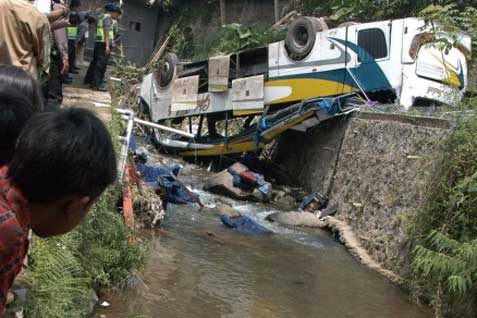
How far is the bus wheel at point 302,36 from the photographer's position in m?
12.2

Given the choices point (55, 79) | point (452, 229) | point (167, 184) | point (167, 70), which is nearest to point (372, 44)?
point (167, 184)

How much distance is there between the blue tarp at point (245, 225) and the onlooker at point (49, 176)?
7.94m

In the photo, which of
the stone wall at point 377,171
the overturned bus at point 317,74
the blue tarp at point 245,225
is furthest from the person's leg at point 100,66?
the stone wall at point 377,171

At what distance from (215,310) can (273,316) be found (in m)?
0.61

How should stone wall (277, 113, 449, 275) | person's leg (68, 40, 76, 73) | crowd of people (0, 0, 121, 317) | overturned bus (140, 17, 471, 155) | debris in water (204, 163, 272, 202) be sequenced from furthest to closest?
debris in water (204, 163, 272, 202) < overturned bus (140, 17, 471, 155) < person's leg (68, 40, 76, 73) < stone wall (277, 113, 449, 275) < crowd of people (0, 0, 121, 317)

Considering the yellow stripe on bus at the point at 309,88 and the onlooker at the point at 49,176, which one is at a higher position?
the yellow stripe on bus at the point at 309,88

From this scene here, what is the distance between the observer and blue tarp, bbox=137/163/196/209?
31.7 feet

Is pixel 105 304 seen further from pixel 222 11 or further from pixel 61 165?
pixel 222 11

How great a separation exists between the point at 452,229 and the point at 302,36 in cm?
685

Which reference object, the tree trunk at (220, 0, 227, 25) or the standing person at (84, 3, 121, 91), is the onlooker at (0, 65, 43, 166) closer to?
the standing person at (84, 3, 121, 91)

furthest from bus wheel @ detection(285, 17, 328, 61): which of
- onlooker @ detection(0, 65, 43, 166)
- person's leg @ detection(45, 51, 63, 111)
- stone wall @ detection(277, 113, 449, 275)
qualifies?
onlooker @ detection(0, 65, 43, 166)

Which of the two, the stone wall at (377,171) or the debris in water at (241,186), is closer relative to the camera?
the stone wall at (377,171)

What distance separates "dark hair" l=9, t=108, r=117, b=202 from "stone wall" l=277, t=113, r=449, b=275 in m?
6.60

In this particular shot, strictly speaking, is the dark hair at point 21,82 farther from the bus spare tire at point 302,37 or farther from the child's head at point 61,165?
the bus spare tire at point 302,37
